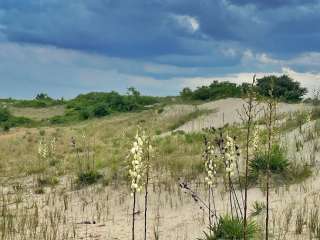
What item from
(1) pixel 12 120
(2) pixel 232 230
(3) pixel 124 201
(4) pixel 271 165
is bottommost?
(3) pixel 124 201

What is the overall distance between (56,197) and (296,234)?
7249mm

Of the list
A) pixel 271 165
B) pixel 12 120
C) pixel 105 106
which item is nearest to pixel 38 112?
pixel 12 120

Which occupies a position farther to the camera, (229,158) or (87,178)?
(87,178)

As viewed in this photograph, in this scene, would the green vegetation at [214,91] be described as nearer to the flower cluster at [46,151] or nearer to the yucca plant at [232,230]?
the flower cluster at [46,151]

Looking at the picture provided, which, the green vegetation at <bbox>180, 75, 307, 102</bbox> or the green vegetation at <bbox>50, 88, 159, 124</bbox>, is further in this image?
the green vegetation at <bbox>50, 88, 159, 124</bbox>

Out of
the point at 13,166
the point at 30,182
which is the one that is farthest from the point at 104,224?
the point at 13,166

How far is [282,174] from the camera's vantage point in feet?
40.2

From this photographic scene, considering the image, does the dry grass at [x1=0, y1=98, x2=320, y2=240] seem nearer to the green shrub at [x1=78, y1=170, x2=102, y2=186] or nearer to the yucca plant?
the green shrub at [x1=78, y1=170, x2=102, y2=186]

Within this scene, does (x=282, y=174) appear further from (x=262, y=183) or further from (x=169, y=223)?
(x=169, y=223)

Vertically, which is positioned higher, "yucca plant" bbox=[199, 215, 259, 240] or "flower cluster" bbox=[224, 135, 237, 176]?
"flower cluster" bbox=[224, 135, 237, 176]

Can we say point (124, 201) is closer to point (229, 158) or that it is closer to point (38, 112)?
point (229, 158)

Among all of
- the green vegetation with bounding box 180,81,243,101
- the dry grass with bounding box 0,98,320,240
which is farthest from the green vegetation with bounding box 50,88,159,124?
the dry grass with bounding box 0,98,320,240

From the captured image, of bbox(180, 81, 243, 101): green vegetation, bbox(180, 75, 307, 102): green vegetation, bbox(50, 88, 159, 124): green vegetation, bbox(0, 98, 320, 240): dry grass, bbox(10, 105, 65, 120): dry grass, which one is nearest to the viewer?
bbox(0, 98, 320, 240): dry grass

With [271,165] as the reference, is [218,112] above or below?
above
